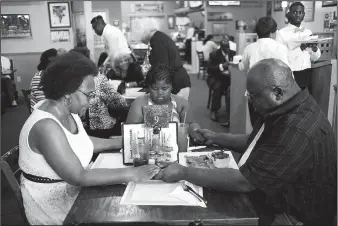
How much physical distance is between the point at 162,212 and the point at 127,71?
3484 mm

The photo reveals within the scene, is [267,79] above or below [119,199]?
above

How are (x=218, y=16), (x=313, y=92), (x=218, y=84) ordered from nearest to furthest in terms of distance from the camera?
1. (x=313, y=92)
2. (x=218, y=84)
3. (x=218, y=16)

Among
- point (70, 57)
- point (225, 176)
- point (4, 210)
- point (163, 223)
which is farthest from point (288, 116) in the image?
point (4, 210)

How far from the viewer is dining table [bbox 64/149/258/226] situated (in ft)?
3.98

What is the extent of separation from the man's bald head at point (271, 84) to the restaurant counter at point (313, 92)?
8.28ft

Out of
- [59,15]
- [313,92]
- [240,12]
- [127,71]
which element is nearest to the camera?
[313,92]

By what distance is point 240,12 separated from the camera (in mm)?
11812

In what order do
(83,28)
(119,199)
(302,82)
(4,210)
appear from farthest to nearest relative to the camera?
(83,28) → (302,82) → (4,210) → (119,199)

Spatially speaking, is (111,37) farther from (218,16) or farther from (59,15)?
(218,16)

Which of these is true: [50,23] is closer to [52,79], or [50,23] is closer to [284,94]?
[52,79]

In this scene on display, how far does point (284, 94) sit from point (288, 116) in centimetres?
11

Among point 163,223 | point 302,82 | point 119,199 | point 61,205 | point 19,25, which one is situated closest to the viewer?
point 163,223

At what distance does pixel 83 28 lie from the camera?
8430mm

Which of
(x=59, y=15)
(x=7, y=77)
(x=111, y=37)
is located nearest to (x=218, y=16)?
(x=59, y=15)
